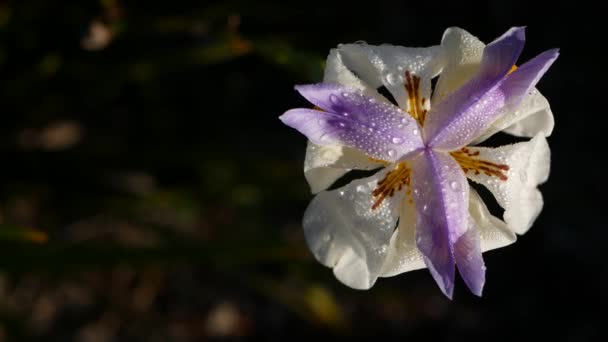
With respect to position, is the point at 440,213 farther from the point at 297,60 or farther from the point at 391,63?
the point at 297,60

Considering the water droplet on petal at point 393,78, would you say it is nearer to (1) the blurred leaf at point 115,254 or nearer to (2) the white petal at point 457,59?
(2) the white petal at point 457,59

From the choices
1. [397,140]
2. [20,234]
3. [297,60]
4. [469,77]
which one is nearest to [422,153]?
[397,140]

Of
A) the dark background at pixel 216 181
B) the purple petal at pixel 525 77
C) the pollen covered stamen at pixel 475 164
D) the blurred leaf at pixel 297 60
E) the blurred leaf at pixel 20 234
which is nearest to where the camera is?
the purple petal at pixel 525 77

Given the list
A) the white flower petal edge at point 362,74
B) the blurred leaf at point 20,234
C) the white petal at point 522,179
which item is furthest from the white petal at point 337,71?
the blurred leaf at point 20,234

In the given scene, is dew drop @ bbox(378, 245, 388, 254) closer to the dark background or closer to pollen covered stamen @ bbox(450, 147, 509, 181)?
pollen covered stamen @ bbox(450, 147, 509, 181)

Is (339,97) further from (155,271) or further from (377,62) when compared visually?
(155,271)

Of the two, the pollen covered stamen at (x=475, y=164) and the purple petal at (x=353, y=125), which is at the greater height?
the purple petal at (x=353, y=125)

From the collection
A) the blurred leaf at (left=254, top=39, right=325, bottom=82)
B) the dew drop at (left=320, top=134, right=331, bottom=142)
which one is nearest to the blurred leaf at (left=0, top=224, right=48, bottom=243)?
the blurred leaf at (left=254, top=39, right=325, bottom=82)
